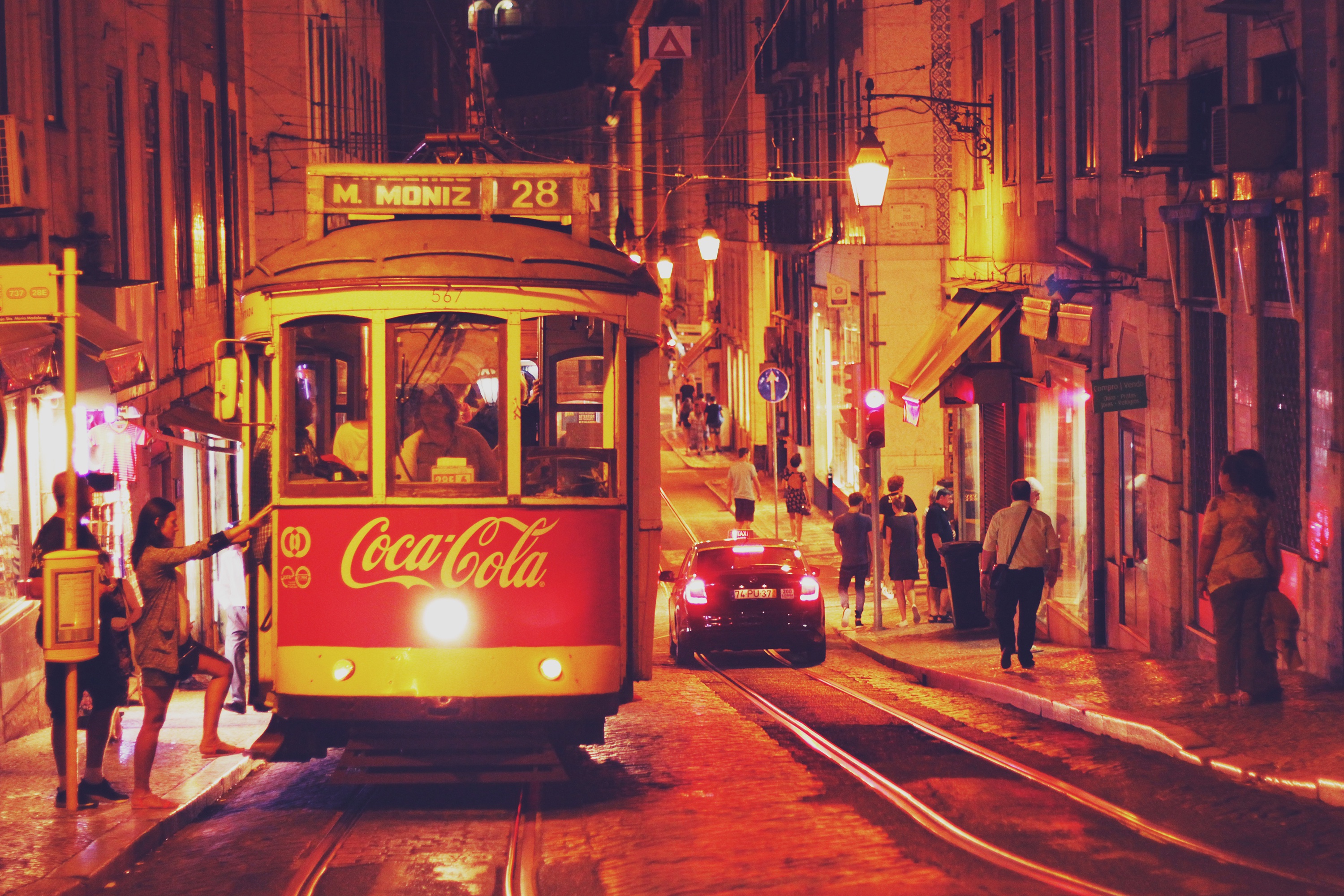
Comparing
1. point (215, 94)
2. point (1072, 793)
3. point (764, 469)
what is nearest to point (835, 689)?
point (1072, 793)

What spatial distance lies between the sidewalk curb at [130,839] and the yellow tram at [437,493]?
618 mm

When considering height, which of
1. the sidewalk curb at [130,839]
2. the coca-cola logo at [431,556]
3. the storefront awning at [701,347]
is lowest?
the sidewalk curb at [130,839]

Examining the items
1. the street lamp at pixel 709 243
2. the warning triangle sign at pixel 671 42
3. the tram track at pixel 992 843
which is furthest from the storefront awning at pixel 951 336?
the warning triangle sign at pixel 671 42

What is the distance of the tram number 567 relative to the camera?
10.0m

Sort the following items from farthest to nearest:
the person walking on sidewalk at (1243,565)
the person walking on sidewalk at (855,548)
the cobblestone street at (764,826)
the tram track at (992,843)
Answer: the person walking on sidewalk at (855,548) < the person walking on sidewalk at (1243,565) < the cobblestone street at (764,826) < the tram track at (992,843)

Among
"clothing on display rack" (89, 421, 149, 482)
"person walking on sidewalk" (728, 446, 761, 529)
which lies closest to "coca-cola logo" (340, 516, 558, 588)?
"clothing on display rack" (89, 421, 149, 482)

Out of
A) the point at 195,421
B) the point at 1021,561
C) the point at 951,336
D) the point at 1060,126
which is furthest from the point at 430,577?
the point at 951,336

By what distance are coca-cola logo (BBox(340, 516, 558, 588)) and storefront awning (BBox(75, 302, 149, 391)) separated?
16.2ft

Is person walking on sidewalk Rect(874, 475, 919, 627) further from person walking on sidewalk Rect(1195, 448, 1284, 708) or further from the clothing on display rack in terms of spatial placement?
person walking on sidewalk Rect(1195, 448, 1284, 708)

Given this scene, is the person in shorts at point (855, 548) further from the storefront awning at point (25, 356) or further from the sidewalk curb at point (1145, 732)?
Result: the storefront awning at point (25, 356)

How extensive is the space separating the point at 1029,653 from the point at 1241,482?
4426 mm

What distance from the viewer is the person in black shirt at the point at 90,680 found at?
9211 millimetres

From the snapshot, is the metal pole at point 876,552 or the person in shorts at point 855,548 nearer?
the metal pole at point 876,552

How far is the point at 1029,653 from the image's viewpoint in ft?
49.6
